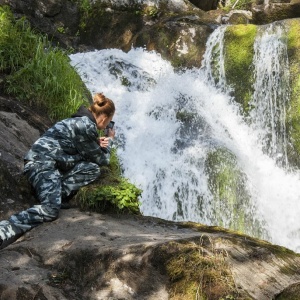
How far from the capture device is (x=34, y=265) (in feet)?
11.0

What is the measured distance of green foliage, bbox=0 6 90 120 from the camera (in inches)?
263

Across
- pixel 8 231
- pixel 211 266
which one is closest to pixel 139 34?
pixel 8 231

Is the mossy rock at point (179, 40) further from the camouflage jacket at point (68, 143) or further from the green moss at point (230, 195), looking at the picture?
the camouflage jacket at point (68, 143)

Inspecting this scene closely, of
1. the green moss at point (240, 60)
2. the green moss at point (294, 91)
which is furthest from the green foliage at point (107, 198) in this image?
the green moss at point (240, 60)

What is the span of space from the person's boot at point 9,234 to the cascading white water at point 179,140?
3.93 metres

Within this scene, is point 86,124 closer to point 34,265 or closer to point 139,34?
point 34,265

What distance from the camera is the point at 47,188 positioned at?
4.29 metres

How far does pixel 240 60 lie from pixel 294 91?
60.8 inches

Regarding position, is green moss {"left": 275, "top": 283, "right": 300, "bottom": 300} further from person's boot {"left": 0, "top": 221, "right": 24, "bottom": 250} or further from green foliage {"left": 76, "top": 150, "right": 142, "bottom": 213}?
green foliage {"left": 76, "top": 150, "right": 142, "bottom": 213}

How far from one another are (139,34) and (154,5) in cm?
146

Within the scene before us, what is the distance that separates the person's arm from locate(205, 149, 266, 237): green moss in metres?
3.56

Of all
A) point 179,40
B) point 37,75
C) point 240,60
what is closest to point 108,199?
point 37,75

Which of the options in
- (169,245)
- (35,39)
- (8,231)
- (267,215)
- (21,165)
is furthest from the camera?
(267,215)

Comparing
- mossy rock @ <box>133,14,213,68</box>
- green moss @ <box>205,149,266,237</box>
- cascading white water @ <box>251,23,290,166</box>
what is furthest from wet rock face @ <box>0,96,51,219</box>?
mossy rock @ <box>133,14,213,68</box>
